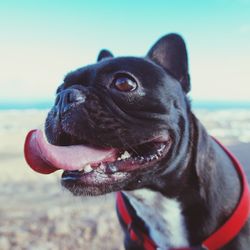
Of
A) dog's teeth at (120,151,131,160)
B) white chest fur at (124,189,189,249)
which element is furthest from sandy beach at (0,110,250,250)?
dog's teeth at (120,151,131,160)

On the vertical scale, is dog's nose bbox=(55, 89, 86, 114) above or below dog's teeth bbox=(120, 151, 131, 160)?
above

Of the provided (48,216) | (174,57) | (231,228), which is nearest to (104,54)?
(174,57)

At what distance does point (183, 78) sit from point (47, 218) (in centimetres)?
241

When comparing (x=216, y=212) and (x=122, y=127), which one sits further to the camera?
(x=216, y=212)

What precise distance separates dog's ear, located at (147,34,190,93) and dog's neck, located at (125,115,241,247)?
0.74ft

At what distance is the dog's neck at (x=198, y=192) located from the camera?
8.59 ft

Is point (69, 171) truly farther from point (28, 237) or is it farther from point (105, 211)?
point (105, 211)

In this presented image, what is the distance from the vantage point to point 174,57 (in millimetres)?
2740

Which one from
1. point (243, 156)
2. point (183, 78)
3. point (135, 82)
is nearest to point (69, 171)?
point (135, 82)

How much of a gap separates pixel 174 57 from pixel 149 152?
0.60 m

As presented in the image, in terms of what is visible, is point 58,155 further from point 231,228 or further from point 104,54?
point 104,54

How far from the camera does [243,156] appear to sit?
24.2ft

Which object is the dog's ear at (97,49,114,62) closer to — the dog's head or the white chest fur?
the dog's head

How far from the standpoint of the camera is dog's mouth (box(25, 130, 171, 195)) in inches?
89.9
